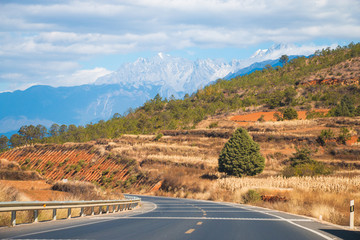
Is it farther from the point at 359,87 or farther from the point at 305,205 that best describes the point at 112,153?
the point at 359,87

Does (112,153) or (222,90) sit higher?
(222,90)

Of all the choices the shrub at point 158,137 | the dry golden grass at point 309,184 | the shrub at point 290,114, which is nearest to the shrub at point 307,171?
the dry golden grass at point 309,184

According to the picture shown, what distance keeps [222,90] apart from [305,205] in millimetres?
133214

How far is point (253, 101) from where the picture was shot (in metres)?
124

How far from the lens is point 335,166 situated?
5944cm

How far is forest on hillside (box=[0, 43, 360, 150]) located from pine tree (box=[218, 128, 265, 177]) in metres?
45.4

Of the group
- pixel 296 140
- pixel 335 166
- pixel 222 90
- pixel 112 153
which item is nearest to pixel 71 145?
pixel 112 153

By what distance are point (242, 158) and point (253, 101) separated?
72.3 metres

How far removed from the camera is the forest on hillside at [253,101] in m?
111

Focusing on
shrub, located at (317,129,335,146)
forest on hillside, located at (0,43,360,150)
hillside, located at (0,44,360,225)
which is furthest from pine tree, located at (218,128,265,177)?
forest on hillside, located at (0,43,360,150)

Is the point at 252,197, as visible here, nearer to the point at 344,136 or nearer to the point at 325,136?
the point at 325,136

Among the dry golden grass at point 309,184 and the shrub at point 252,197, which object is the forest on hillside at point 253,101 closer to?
the dry golden grass at point 309,184

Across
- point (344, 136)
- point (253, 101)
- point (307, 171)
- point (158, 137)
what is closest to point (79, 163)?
point (158, 137)

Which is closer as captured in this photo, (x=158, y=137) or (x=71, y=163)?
(x=71, y=163)
